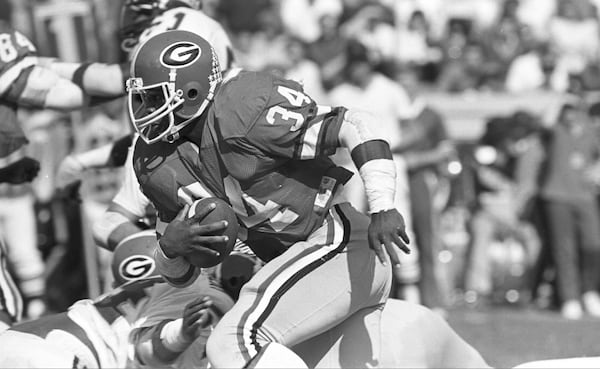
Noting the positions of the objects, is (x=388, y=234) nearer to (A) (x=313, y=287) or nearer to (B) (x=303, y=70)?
(A) (x=313, y=287)

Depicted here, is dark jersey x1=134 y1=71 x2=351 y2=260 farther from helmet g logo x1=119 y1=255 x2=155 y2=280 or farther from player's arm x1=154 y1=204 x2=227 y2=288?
helmet g logo x1=119 y1=255 x2=155 y2=280

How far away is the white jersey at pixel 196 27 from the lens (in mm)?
6188

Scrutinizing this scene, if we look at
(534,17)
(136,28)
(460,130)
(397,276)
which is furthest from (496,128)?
(136,28)

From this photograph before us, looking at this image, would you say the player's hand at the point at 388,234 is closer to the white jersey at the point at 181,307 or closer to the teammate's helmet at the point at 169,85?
the teammate's helmet at the point at 169,85

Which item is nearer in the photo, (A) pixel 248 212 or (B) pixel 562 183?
(A) pixel 248 212

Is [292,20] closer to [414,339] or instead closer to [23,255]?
[23,255]

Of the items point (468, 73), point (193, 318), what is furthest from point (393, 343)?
point (468, 73)

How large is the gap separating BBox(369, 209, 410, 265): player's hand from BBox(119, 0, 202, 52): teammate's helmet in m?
2.39

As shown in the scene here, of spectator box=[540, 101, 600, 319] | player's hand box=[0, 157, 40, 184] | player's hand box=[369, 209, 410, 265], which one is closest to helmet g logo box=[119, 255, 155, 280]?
player's hand box=[0, 157, 40, 184]

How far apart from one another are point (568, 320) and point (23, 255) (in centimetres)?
406

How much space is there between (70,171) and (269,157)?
2.29 meters

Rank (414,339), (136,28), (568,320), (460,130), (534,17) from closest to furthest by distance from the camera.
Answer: (414,339) < (136,28) < (568,320) < (460,130) < (534,17)

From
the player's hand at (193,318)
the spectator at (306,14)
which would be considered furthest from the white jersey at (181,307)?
the spectator at (306,14)

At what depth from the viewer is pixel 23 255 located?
30.7 feet
